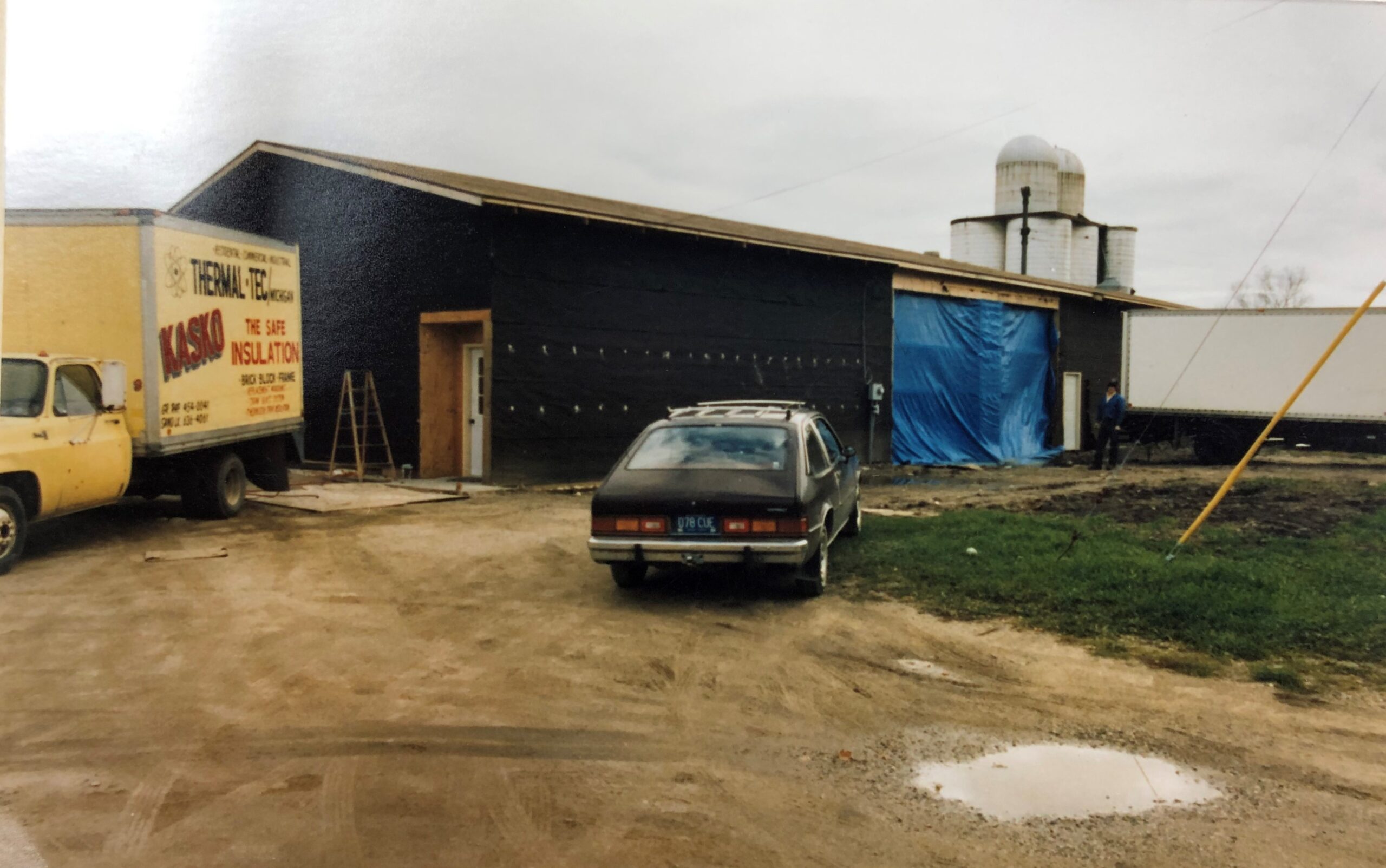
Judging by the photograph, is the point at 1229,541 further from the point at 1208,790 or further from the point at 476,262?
the point at 476,262

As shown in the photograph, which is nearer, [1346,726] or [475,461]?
[1346,726]

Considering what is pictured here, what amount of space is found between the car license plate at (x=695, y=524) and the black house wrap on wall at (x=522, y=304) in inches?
314

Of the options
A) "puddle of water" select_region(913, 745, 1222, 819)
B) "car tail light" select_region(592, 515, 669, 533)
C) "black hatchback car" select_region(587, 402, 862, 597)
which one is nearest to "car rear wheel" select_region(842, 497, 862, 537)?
"black hatchback car" select_region(587, 402, 862, 597)

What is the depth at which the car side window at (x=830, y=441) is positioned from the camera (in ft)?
32.3

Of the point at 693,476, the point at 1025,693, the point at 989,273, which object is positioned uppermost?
the point at 989,273

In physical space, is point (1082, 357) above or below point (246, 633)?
above

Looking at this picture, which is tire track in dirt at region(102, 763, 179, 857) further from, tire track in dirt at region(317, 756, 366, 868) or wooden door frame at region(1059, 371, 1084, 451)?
wooden door frame at region(1059, 371, 1084, 451)

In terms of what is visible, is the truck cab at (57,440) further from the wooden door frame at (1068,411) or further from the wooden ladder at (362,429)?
the wooden door frame at (1068,411)

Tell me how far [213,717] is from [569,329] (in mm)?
11235

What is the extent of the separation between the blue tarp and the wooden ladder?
1112 cm

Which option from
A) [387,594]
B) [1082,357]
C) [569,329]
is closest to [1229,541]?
[387,594]

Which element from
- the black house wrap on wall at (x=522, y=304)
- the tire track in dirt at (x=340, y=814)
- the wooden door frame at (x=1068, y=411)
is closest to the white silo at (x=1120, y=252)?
the wooden door frame at (x=1068, y=411)

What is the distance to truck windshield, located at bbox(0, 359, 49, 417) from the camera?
29.0 ft

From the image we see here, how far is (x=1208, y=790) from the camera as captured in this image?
14.4 ft
